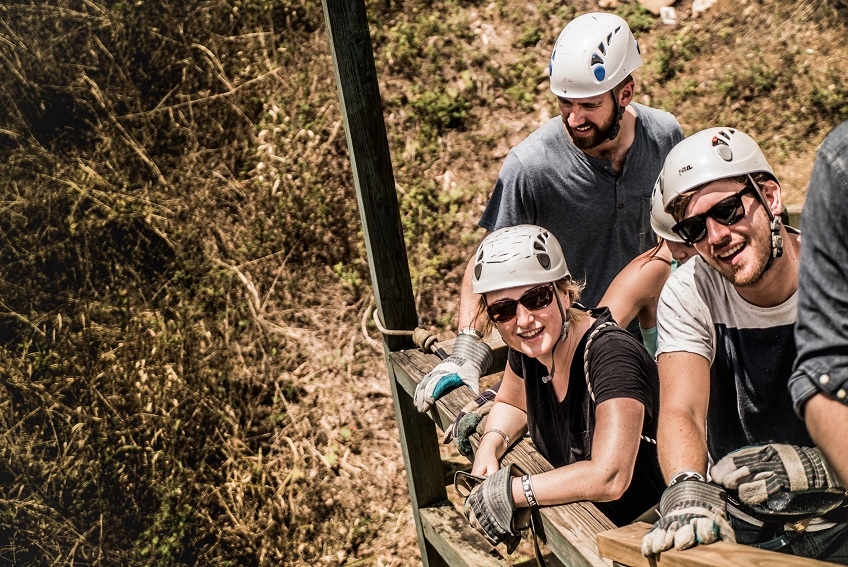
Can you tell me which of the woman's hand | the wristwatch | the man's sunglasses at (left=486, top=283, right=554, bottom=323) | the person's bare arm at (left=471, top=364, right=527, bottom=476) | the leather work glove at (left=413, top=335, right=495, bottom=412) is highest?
the man's sunglasses at (left=486, top=283, right=554, bottom=323)

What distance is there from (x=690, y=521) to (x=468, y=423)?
1.58 metres

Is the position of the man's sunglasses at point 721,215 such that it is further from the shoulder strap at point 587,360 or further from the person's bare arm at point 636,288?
the person's bare arm at point 636,288

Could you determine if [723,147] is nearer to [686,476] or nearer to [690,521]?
[686,476]

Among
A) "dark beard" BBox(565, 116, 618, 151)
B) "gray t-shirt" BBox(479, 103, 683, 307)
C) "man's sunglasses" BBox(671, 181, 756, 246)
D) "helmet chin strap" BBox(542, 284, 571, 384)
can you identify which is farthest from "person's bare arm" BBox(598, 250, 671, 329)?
"man's sunglasses" BBox(671, 181, 756, 246)

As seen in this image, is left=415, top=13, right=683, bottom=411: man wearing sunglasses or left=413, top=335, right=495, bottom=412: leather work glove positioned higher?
left=415, top=13, right=683, bottom=411: man wearing sunglasses

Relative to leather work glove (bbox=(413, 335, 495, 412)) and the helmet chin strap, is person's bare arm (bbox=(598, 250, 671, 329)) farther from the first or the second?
the helmet chin strap

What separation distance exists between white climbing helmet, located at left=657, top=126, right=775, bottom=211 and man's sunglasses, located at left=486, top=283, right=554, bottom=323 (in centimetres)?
57

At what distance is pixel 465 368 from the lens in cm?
439

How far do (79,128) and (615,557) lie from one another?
28.8ft

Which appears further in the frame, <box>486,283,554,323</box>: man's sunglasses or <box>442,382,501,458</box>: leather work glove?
<box>442,382,501,458</box>: leather work glove

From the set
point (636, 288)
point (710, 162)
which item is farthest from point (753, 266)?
point (636, 288)

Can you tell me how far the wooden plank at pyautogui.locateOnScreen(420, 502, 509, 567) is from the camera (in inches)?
192

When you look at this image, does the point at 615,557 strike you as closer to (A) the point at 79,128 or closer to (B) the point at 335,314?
(B) the point at 335,314

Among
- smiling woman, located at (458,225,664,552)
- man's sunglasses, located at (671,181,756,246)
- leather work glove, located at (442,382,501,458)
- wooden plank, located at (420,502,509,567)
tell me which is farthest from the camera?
wooden plank, located at (420,502,509,567)
